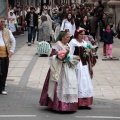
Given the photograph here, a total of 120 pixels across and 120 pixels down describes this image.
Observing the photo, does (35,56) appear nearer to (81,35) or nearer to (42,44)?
(42,44)

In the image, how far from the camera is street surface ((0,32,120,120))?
9.87 metres

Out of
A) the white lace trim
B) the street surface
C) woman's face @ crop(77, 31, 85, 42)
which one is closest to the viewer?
the street surface

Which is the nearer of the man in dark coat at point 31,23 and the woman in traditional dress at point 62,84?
the woman in traditional dress at point 62,84

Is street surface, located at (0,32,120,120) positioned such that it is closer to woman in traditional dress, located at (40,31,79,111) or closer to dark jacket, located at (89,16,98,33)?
woman in traditional dress, located at (40,31,79,111)

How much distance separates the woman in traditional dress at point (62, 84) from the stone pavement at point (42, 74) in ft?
5.52

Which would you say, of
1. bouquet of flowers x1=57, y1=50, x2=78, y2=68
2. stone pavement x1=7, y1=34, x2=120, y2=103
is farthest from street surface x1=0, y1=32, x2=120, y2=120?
bouquet of flowers x1=57, y1=50, x2=78, y2=68

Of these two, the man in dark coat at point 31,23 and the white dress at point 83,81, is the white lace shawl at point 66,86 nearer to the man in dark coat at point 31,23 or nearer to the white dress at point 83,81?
the white dress at point 83,81

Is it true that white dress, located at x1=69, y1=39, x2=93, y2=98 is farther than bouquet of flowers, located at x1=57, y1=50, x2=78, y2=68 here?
Yes

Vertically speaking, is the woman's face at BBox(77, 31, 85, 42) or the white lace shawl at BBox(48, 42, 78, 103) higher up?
the woman's face at BBox(77, 31, 85, 42)

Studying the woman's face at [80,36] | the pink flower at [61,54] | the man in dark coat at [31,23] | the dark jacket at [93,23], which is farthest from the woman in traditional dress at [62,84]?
the man in dark coat at [31,23]

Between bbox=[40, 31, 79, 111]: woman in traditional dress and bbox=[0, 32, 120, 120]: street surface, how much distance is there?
182mm

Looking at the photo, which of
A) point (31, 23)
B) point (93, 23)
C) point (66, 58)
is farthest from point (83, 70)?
point (31, 23)

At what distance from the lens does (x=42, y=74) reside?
15.0 meters

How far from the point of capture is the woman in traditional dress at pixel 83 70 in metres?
10.3
